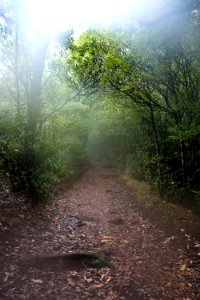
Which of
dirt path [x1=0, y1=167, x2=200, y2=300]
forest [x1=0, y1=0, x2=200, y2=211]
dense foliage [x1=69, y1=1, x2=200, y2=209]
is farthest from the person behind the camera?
forest [x1=0, y1=0, x2=200, y2=211]

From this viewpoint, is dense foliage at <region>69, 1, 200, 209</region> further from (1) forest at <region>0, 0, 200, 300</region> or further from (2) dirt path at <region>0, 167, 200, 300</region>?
(2) dirt path at <region>0, 167, 200, 300</region>

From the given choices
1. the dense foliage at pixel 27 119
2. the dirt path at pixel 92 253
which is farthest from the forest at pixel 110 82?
the dirt path at pixel 92 253

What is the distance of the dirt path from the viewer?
607 cm

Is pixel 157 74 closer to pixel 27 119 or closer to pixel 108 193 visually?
pixel 27 119

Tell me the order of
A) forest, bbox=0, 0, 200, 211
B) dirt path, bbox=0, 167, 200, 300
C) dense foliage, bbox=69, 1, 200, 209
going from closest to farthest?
dirt path, bbox=0, 167, 200, 300
dense foliage, bbox=69, 1, 200, 209
forest, bbox=0, 0, 200, 211

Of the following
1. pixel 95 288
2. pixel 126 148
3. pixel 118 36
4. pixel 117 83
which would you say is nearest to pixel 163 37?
pixel 118 36

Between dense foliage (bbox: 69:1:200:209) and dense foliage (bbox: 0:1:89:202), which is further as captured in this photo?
dense foliage (bbox: 0:1:89:202)

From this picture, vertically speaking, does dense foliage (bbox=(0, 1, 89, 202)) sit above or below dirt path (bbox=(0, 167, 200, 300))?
above

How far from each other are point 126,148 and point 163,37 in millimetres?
21005

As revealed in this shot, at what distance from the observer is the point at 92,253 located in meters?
7.64

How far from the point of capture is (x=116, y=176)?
965 inches

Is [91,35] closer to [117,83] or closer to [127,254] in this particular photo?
[117,83]

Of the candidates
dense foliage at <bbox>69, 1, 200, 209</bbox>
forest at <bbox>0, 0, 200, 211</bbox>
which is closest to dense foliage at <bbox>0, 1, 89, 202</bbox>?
forest at <bbox>0, 0, 200, 211</bbox>

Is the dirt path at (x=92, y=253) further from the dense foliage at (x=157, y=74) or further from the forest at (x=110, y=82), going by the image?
the dense foliage at (x=157, y=74)
